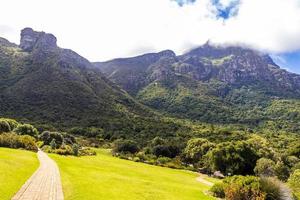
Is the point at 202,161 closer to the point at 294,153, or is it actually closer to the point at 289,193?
the point at 294,153

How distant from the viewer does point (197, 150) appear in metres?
103

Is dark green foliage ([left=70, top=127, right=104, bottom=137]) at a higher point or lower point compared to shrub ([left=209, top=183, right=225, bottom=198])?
lower

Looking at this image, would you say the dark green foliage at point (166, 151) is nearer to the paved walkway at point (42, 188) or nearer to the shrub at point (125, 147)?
the shrub at point (125, 147)

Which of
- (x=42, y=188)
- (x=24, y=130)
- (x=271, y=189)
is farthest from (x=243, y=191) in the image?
(x=24, y=130)

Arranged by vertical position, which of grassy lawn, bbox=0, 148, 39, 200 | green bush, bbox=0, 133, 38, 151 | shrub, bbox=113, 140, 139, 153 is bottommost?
shrub, bbox=113, 140, 139, 153

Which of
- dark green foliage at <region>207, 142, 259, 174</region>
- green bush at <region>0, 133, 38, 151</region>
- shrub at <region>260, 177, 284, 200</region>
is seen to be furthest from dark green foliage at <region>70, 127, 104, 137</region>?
shrub at <region>260, 177, 284, 200</region>

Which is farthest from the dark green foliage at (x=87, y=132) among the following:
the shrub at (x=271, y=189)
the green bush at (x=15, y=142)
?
the shrub at (x=271, y=189)

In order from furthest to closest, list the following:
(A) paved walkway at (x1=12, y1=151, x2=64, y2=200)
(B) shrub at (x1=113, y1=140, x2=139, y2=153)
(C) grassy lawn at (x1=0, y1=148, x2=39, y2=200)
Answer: (B) shrub at (x1=113, y1=140, x2=139, y2=153), (A) paved walkway at (x1=12, y1=151, x2=64, y2=200), (C) grassy lawn at (x1=0, y1=148, x2=39, y2=200)

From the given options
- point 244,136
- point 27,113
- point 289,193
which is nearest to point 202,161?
point 244,136

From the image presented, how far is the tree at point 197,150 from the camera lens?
103062 millimetres

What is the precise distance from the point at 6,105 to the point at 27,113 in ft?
42.1

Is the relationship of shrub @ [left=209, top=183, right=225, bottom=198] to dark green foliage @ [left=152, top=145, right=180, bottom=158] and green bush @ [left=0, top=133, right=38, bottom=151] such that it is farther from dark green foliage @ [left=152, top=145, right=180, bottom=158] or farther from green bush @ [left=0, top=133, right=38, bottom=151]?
dark green foliage @ [left=152, top=145, right=180, bottom=158]

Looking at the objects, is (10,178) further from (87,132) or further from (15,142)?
(87,132)

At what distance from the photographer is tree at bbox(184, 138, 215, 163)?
338ft
